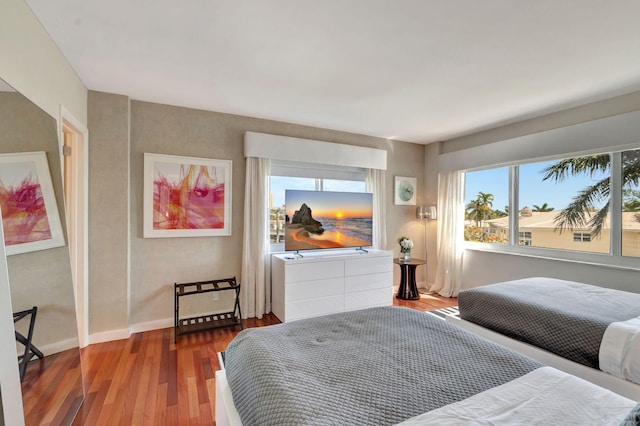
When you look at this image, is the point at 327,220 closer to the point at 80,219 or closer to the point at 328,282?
the point at 328,282

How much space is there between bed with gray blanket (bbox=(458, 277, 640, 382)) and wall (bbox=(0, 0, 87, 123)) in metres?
3.42

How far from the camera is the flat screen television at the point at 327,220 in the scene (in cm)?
362

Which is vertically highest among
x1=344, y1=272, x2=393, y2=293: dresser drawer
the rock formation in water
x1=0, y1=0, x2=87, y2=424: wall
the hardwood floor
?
x1=0, y1=0, x2=87, y2=424: wall

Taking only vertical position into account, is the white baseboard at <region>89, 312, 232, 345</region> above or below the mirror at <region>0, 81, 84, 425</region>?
below

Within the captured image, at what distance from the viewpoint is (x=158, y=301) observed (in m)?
3.19

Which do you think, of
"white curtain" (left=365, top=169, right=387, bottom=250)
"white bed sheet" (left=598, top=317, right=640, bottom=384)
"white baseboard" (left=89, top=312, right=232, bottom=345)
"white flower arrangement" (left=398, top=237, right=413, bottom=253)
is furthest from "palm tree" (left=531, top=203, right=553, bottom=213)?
"white baseboard" (left=89, top=312, right=232, bottom=345)

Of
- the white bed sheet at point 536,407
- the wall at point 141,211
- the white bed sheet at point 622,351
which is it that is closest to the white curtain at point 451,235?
the wall at point 141,211

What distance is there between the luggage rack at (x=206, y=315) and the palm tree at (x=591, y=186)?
392 cm

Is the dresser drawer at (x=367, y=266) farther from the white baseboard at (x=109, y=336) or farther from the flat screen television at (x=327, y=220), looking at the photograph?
the white baseboard at (x=109, y=336)

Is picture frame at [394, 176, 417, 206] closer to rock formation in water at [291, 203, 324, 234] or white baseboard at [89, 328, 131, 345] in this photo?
rock formation in water at [291, 203, 324, 234]

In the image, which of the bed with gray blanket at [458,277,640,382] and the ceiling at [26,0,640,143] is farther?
the bed with gray blanket at [458,277,640,382]

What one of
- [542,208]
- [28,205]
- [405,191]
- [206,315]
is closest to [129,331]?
[206,315]

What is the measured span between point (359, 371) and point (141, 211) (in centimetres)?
287

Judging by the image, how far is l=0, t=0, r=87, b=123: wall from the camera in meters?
1.49
